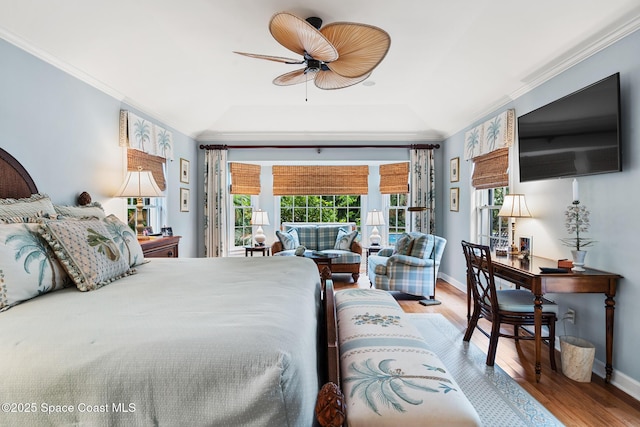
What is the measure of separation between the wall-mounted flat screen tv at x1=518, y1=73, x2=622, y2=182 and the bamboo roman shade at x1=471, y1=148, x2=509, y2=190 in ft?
1.63

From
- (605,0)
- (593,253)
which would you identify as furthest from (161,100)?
(593,253)

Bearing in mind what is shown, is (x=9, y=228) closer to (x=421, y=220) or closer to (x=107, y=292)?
(x=107, y=292)

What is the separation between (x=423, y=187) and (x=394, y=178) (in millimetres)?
600

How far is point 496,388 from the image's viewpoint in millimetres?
2291

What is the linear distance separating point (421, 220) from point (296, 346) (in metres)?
5.14

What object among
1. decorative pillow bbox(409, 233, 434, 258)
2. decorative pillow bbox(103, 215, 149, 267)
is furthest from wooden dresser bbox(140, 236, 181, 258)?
decorative pillow bbox(409, 233, 434, 258)

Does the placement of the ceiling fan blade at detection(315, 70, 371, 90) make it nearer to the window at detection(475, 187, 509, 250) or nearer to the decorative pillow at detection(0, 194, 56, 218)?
the decorative pillow at detection(0, 194, 56, 218)

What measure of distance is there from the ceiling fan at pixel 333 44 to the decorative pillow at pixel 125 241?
1.46m

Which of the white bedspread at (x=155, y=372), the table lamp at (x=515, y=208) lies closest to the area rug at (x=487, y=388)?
the table lamp at (x=515, y=208)

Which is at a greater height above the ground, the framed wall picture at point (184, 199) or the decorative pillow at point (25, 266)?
the framed wall picture at point (184, 199)

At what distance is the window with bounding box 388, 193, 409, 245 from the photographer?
21.2ft

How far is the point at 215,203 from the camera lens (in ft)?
19.3

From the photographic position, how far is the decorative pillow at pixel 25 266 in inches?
54.2

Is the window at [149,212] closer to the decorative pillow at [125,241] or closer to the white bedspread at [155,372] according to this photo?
the decorative pillow at [125,241]
